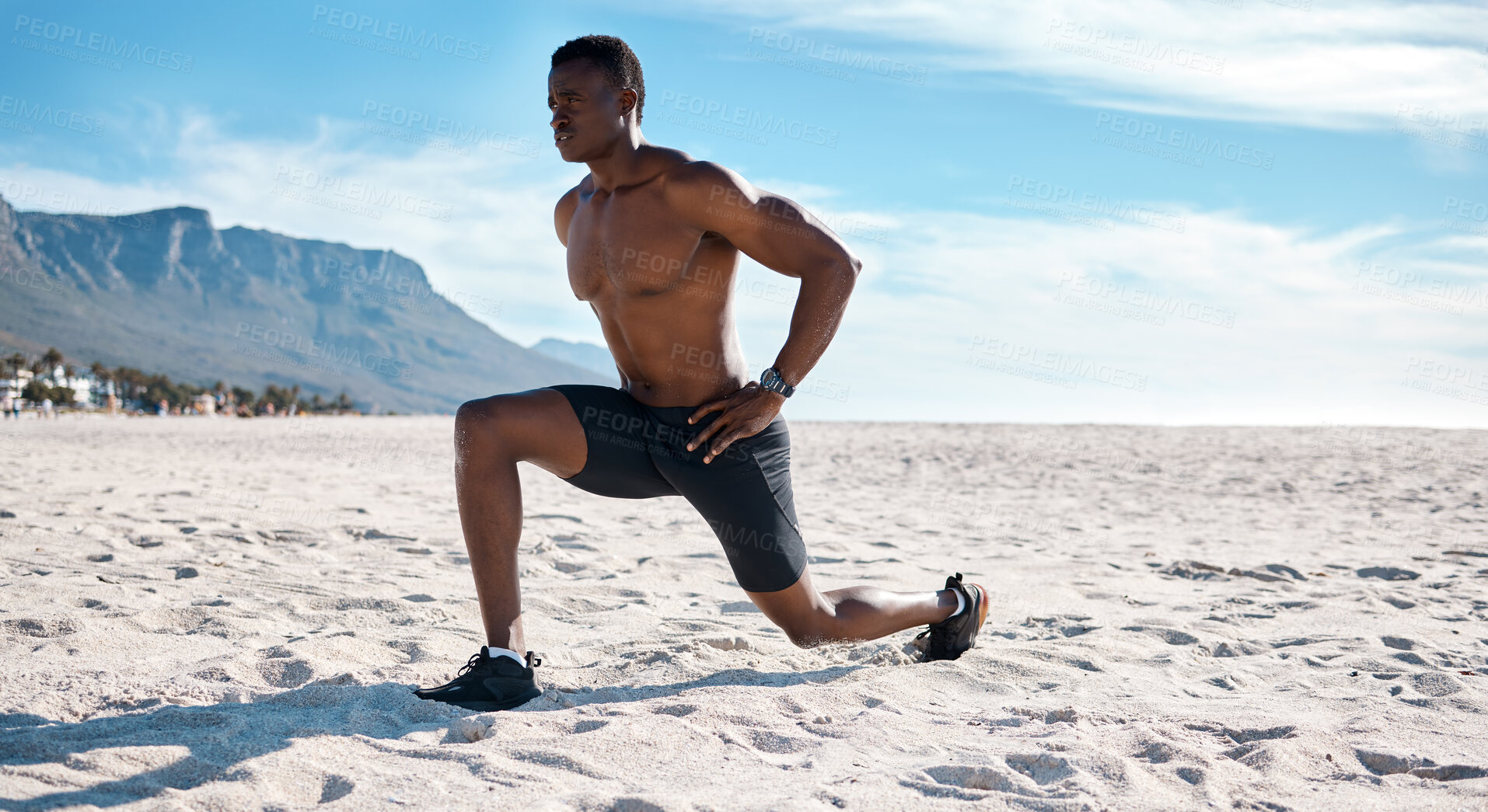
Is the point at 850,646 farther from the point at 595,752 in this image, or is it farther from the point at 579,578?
the point at 579,578

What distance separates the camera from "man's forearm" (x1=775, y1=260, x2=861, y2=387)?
2.77m

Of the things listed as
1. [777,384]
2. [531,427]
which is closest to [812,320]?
[777,384]

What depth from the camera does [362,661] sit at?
10.1 ft

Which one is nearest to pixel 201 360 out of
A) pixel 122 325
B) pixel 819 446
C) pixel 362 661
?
pixel 122 325

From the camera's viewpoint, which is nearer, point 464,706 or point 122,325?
point 464,706

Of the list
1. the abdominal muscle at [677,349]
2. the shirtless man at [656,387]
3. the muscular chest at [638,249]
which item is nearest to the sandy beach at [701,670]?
the shirtless man at [656,387]

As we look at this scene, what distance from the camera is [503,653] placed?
2734 mm

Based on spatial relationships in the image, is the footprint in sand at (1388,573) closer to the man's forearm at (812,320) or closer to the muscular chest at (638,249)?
the man's forearm at (812,320)

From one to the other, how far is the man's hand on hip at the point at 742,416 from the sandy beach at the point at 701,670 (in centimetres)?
77

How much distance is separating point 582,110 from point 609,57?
8.1 inches

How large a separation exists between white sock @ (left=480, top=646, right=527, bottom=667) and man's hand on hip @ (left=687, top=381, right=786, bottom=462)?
0.82 metres

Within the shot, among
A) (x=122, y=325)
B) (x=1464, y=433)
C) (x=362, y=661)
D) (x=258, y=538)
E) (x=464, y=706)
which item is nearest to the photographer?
(x=464, y=706)

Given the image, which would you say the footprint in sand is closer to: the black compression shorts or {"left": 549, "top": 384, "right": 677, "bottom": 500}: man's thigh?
the black compression shorts

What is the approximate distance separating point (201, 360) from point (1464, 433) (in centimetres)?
20202
